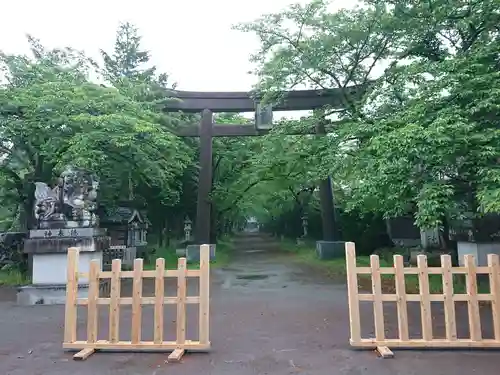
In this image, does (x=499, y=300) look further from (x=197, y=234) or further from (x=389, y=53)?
(x=197, y=234)

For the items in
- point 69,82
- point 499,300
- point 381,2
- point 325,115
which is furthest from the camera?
point 325,115

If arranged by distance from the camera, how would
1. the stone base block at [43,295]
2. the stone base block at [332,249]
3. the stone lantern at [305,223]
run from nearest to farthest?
the stone base block at [43,295]
the stone base block at [332,249]
the stone lantern at [305,223]

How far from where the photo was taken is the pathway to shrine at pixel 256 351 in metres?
4.51

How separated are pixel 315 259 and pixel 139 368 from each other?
14.7 meters

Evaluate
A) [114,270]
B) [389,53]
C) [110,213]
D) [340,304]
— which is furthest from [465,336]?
[110,213]

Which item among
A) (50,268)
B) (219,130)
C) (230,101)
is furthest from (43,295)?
(230,101)

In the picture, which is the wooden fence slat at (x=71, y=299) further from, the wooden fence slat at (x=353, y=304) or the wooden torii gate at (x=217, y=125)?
the wooden torii gate at (x=217, y=125)

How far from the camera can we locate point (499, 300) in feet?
16.4

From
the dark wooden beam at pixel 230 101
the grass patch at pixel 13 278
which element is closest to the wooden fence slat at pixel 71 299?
the grass patch at pixel 13 278

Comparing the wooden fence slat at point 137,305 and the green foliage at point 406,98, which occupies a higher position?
the green foliage at point 406,98

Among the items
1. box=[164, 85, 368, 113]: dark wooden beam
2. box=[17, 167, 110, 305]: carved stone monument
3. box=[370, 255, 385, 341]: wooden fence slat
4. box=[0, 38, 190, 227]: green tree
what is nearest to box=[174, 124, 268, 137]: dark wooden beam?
box=[164, 85, 368, 113]: dark wooden beam

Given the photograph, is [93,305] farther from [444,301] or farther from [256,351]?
[444,301]

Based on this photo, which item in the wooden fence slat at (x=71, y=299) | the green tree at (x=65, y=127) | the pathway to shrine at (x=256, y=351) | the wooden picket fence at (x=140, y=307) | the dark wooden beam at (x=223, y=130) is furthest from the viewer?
the dark wooden beam at (x=223, y=130)

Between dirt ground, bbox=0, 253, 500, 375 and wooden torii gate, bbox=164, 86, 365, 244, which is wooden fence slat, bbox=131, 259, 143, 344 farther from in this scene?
wooden torii gate, bbox=164, 86, 365, 244
